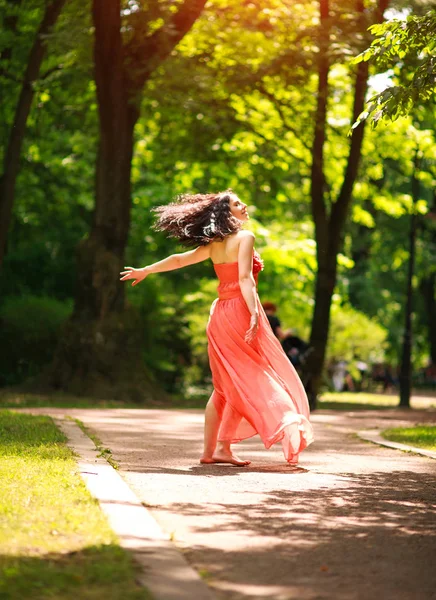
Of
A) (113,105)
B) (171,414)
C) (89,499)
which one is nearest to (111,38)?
(113,105)

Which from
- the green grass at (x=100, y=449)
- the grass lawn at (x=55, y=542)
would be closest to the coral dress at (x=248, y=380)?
the green grass at (x=100, y=449)

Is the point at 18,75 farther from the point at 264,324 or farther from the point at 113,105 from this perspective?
the point at 264,324

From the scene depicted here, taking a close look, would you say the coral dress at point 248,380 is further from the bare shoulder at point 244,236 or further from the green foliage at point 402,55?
the green foliage at point 402,55

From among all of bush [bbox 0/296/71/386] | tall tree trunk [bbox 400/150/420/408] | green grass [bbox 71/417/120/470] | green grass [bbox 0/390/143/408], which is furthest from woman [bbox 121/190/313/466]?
tall tree trunk [bbox 400/150/420/408]

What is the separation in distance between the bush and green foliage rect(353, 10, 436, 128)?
15707 millimetres

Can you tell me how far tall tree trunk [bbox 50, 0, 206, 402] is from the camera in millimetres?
19375

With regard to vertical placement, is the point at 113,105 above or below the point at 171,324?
above

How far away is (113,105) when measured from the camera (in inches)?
782

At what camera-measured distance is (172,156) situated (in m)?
25.8

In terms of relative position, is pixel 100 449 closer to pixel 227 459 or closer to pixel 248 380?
pixel 227 459

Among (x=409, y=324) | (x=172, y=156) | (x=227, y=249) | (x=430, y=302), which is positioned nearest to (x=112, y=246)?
(x=172, y=156)

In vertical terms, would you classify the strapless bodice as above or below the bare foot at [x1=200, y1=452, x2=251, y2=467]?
above

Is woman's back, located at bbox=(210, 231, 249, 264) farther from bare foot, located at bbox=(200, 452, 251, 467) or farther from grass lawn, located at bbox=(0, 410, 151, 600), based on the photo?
grass lawn, located at bbox=(0, 410, 151, 600)

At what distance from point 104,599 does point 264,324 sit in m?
5.19
